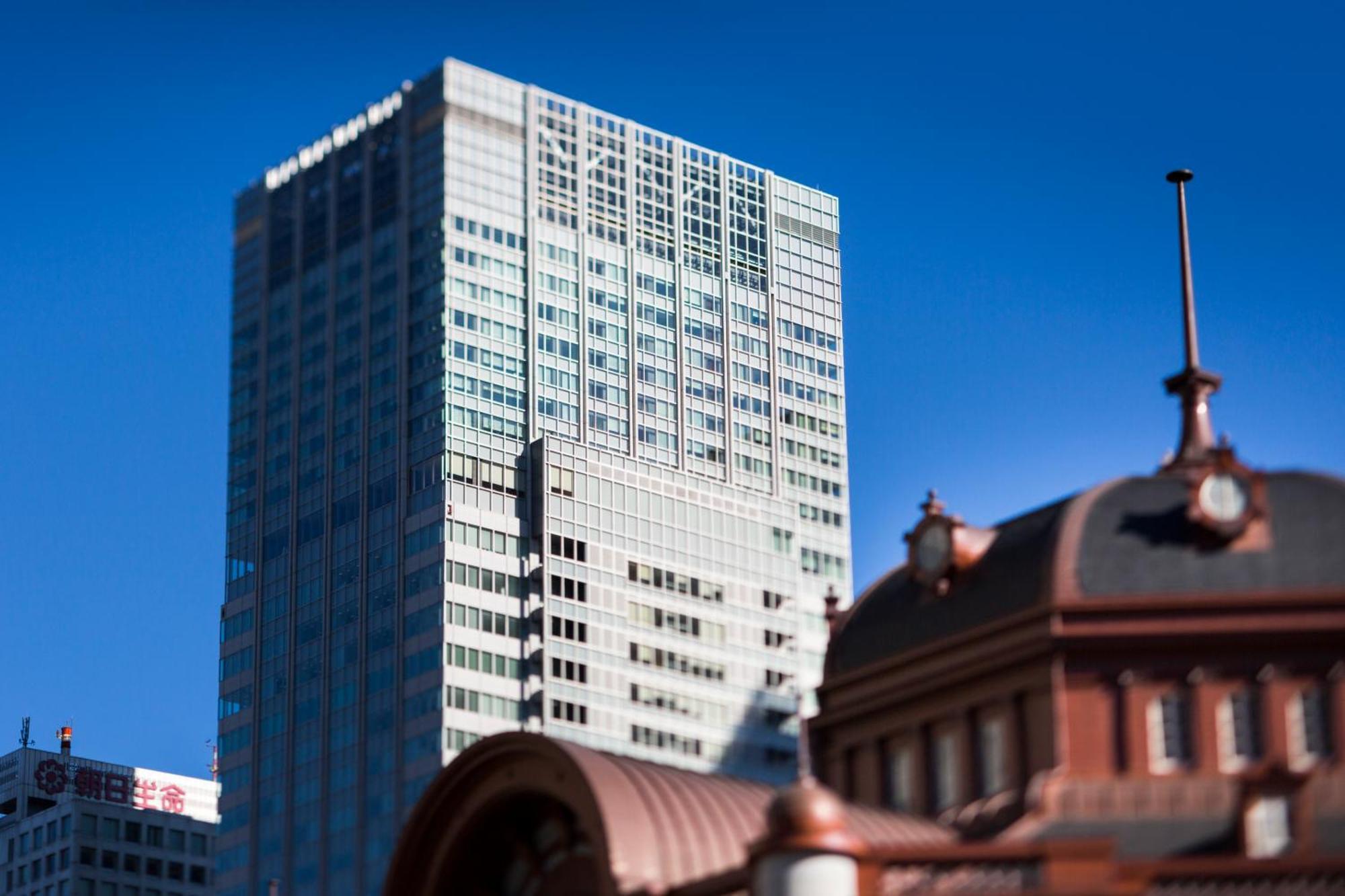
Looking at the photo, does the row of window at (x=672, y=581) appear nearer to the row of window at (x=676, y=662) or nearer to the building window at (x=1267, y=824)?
the row of window at (x=676, y=662)

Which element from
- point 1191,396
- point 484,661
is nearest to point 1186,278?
point 1191,396

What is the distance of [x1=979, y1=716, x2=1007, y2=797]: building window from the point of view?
69.3 m

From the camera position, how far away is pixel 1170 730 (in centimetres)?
6738

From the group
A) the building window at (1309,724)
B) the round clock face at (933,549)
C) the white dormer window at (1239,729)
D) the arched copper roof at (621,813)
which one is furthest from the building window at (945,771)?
the building window at (1309,724)

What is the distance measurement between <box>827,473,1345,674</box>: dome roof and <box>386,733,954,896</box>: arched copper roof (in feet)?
19.6

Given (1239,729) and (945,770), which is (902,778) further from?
(1239,729)

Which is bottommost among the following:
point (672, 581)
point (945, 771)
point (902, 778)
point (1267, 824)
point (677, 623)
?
point (1267, 824)

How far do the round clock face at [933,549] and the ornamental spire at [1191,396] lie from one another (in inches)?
257

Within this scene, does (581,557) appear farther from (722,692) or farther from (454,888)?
(454,888)

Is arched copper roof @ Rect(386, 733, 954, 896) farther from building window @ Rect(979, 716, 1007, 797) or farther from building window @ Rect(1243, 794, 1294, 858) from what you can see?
building window @ Rect(1243, 794, 1294, 858)

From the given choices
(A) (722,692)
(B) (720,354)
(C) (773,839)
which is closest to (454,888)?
(C) (773,839)

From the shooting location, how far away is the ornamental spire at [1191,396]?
76.5 meters

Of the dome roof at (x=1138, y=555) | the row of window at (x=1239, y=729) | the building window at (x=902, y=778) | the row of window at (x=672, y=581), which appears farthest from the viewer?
the row of window at (x=672, y=581)

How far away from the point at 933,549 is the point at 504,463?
103438mm
